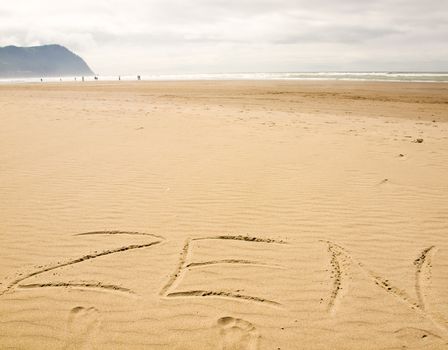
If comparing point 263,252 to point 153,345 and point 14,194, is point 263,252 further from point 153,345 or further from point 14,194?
point 14,194

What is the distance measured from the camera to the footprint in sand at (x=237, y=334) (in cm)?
238

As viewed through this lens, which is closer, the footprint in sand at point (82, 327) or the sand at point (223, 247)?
the footprint in sand at point (82, 327)

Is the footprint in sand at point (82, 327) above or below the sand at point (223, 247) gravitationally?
below

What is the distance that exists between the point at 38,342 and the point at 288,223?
285 centimetres

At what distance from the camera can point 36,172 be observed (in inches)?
233

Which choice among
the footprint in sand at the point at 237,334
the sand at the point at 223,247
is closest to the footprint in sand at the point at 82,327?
the sand at the point at 223,247

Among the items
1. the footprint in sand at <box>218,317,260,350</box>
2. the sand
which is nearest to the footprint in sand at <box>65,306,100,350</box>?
the sand

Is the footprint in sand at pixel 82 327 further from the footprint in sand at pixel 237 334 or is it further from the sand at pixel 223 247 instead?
the footprint in sand at pixel 237 334

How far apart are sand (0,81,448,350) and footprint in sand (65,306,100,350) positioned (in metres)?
0.01

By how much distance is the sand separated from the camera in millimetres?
2549

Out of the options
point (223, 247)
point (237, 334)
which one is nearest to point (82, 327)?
point (237, 334)

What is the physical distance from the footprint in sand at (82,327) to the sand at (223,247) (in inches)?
0.4

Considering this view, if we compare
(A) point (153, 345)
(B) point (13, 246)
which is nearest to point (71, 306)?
(A) point (153, 345)

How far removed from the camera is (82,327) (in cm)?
255
